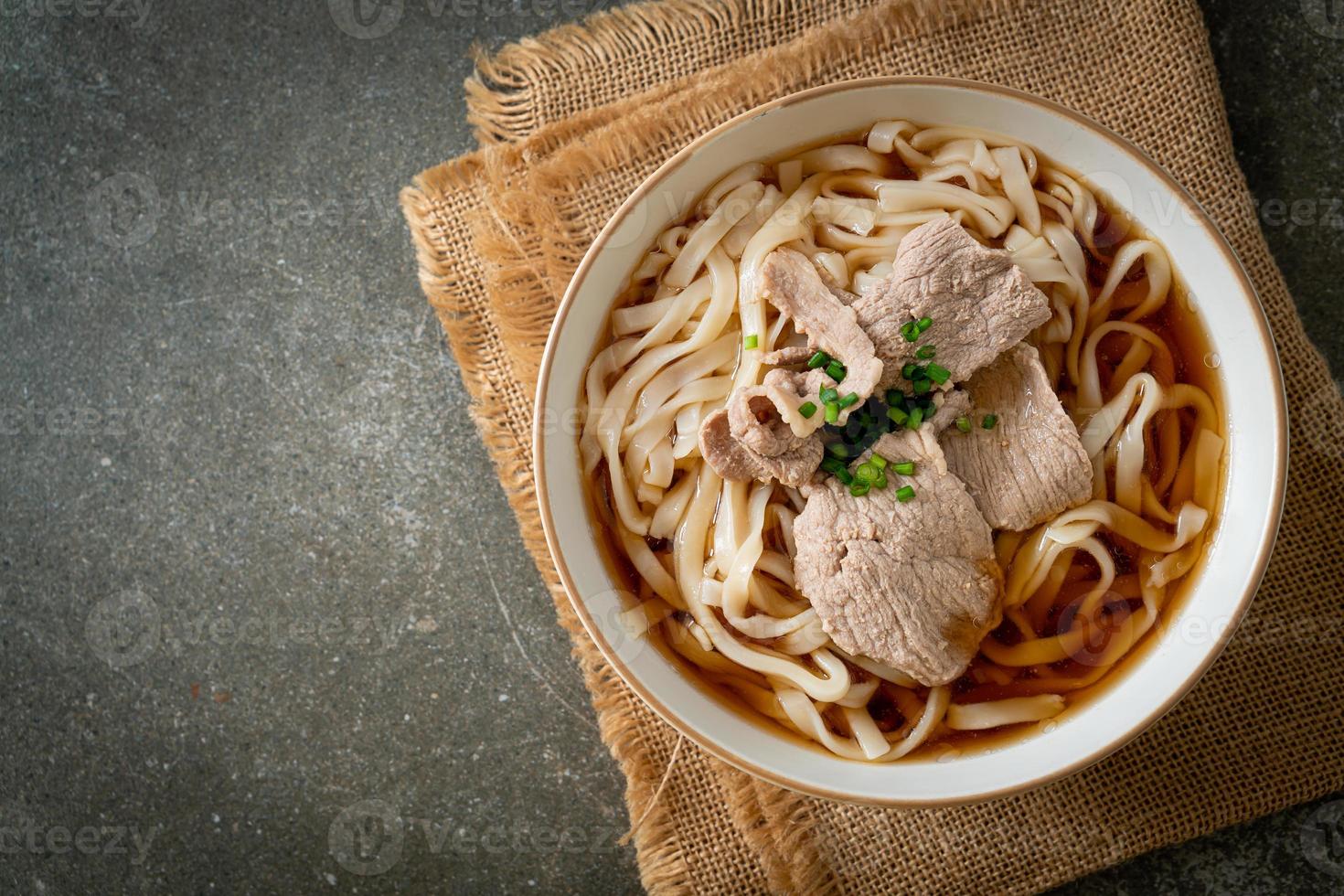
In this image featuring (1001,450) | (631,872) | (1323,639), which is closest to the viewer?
(1001,450)

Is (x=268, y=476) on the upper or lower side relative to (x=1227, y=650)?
upper

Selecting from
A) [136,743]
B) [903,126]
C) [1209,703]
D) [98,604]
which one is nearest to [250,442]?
[98,604]

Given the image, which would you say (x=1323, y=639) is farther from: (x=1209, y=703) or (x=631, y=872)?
(x=631, y=872)
